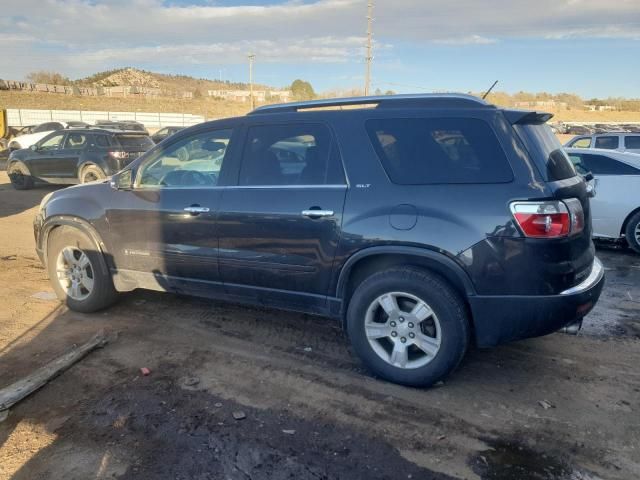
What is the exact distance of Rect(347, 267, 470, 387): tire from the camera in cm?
347

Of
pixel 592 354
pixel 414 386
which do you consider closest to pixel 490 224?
pixel 414 386

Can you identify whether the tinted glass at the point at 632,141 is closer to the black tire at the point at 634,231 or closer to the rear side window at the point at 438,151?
the black tire at the point at 634,231

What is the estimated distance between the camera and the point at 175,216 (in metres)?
4.42

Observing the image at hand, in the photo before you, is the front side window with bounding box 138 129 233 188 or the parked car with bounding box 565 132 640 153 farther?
the parked car with bounding box 565 132 640 153

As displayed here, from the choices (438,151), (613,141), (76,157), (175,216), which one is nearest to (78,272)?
(175,216)

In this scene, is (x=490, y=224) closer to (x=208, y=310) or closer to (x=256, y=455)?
(x=256, y=455)

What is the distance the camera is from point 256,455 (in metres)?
2.93

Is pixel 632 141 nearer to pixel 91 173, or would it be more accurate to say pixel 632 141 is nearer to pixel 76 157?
pixel 91 173

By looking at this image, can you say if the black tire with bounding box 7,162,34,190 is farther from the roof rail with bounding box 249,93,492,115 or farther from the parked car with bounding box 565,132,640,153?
the parked car with bounding box 565,132,640,153

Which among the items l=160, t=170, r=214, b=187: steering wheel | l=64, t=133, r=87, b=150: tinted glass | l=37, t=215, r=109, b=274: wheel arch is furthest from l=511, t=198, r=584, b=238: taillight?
l=64, t=133, r=87, b=150: tinted glass

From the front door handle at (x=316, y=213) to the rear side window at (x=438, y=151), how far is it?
0.52 metres

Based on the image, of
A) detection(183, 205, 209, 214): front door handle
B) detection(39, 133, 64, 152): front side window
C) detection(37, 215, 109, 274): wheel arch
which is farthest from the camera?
detection(39, 133, 64, 152): front side window

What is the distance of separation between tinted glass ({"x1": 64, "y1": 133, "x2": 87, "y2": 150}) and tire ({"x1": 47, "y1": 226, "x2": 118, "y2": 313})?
9494 mm

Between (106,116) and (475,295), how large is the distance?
44186 millimetres
